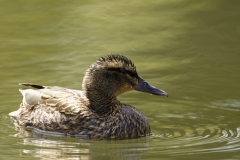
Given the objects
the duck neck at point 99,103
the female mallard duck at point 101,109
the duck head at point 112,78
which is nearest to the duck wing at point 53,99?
the female mallard duck at point 101,109

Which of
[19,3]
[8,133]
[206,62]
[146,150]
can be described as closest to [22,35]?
[19,3]

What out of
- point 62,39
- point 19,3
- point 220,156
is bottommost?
point 220,156

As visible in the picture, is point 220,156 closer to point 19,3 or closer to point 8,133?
point 8,133

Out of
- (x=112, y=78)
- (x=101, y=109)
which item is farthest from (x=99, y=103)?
(x=112, y=78)

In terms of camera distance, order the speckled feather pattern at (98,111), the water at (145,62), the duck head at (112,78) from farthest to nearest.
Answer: the duck head at (112,78), the speckled feather pattern at (98,111), the water at (145,62)

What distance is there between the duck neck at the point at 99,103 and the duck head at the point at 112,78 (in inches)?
0.8

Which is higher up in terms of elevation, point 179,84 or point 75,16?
point 75,16

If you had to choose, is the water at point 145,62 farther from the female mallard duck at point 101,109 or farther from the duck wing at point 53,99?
the duck wing at point 53,99

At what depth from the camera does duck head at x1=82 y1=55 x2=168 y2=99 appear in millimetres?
11156

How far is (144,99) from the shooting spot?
12.8 metres

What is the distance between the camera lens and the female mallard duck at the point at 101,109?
10992 mm

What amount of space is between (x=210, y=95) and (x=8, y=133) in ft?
11.9

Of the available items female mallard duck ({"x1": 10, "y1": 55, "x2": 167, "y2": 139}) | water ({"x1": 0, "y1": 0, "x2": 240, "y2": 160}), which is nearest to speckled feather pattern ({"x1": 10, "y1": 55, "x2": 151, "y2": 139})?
female mallard duck ({"x1": 10, "y1": 55, "x2": 167, "y2": 139})

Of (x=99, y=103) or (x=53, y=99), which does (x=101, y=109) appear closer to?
(x=99, y=103)
